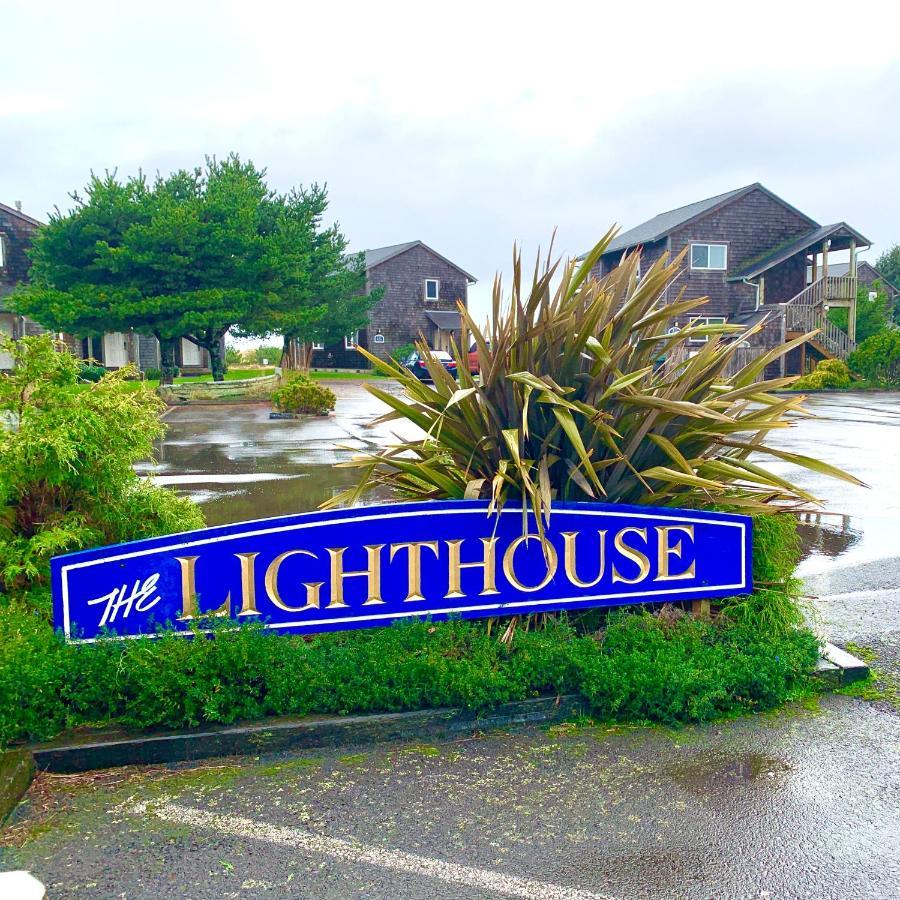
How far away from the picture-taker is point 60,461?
184 inches

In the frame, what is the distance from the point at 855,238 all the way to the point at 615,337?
1499 inches

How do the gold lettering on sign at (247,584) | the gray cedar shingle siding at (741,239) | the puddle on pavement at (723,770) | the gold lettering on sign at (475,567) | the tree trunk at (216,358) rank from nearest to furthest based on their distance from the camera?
the puddle on pavement at (723,770)
the gold lettering on sign at (247,584)
the gold lettering on sign at (475,567)
the tree trunk at (216,358)
the gray cedar shingle siding at (741,239)

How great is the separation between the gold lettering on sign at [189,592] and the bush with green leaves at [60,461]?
766 mm

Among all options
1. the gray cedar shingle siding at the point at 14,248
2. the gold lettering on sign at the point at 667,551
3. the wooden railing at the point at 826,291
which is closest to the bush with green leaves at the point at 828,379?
the wooden railing at the point at 826,291

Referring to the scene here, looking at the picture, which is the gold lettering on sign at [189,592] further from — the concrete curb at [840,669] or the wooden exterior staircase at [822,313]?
the wooden exterior staircase at [822,313]

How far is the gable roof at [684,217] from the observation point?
3909 centimetres

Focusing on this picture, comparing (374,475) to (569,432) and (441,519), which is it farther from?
(569,432)

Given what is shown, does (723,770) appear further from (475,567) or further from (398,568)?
(398,568)

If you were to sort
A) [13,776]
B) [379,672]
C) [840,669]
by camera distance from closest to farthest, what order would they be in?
[13,776] < [379,672] < [840,669]

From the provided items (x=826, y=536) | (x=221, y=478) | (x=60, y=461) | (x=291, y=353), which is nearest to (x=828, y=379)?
A: (x=291, y=353)

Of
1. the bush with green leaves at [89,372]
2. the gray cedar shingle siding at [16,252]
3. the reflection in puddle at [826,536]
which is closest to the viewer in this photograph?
the bush with green leaves at [89,372]

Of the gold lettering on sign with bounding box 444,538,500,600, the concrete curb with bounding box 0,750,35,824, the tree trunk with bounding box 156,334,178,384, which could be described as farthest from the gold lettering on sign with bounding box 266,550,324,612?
the tree trunk with bounding box 156,334,178,384

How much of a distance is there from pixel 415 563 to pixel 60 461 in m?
1.80

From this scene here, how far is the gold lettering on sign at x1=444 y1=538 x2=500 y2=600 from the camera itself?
4613 millimetres
